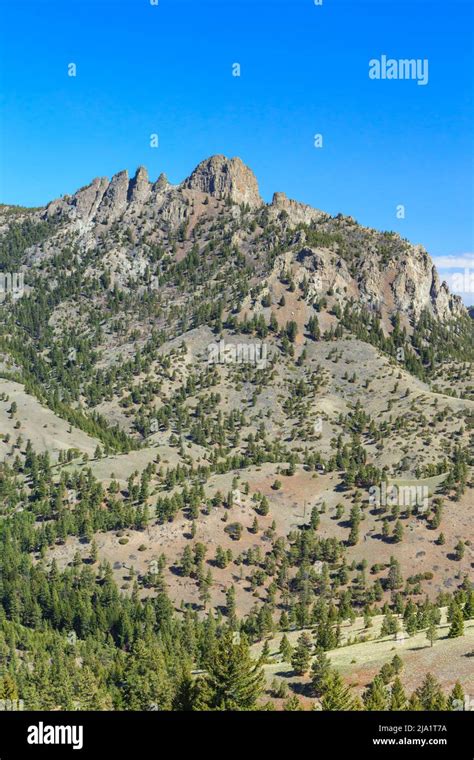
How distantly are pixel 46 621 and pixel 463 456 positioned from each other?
406ft

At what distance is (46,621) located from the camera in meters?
130

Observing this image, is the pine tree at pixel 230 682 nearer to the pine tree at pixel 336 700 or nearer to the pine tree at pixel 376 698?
the pine tree at pixel 336 700

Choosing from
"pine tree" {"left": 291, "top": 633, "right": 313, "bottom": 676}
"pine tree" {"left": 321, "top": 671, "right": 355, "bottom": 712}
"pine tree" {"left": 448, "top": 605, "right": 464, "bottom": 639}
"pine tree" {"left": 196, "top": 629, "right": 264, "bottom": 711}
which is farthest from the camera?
"pine tree" {"left": 291, "top": 633, "right": 313, "bottom": 676}

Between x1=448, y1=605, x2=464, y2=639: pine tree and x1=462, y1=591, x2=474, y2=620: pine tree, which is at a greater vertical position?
x1=448, y1=605, x2=464, y2=639: pine tree

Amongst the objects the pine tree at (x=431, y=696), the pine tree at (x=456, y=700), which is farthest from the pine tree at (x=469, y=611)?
the pine tree at (x=456, y=700)

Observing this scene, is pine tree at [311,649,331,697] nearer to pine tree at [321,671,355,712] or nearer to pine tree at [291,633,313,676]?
pine tree at [291,633,313,676]

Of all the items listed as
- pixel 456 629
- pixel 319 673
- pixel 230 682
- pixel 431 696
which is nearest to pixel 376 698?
pixel 431 696

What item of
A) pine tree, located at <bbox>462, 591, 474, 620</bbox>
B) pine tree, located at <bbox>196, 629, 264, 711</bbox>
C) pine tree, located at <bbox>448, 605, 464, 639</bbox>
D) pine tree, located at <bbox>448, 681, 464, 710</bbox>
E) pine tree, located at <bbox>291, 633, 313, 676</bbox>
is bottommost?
pine tree, located at <bbox>291, 633, 313, 676</bbox>

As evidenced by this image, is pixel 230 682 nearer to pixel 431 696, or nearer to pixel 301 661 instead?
pixel 431 696

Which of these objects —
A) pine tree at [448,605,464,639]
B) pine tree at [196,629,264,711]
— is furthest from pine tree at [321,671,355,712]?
pine tree at [448,605,464,639]

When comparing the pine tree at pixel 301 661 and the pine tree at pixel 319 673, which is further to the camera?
the pine tree at pixel 301 661

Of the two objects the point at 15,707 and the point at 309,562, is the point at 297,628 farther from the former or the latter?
the point at 15,707

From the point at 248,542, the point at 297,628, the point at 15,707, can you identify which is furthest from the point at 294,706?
the point at 248,542
